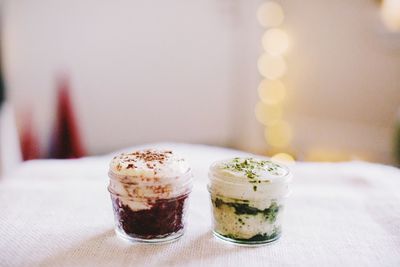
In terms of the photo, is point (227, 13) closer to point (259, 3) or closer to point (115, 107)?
point (259, 3)

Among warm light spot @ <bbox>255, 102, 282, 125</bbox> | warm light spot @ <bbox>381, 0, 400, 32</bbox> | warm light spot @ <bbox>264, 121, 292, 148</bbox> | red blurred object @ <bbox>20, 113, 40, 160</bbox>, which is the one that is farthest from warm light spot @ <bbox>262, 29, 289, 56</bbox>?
red blurred object @ <bbox>20, 113, 40, 160</bbox>

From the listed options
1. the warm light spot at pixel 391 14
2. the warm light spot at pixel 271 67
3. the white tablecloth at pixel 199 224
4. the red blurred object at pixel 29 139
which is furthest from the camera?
the warm light spot at pixel 271 67

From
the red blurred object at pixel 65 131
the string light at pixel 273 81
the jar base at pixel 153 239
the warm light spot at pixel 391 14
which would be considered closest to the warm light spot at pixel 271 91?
the string light at pixel 273 81

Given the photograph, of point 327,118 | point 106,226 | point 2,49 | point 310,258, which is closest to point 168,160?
point 106,226

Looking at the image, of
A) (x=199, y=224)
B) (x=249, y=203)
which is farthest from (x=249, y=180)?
(x=199, y=224)

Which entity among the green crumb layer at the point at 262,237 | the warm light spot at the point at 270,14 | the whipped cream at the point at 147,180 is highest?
the warm light spot at the point at 270,14

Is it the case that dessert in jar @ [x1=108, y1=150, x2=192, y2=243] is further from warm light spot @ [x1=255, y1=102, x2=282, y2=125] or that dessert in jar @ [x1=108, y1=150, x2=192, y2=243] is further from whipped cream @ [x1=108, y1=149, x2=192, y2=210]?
warm light spot @ [x1=255, y1=102, x2=282, y2=125]

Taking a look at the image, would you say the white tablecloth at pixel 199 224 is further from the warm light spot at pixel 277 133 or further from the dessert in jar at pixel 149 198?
the warm light spot at pixel 277 133
